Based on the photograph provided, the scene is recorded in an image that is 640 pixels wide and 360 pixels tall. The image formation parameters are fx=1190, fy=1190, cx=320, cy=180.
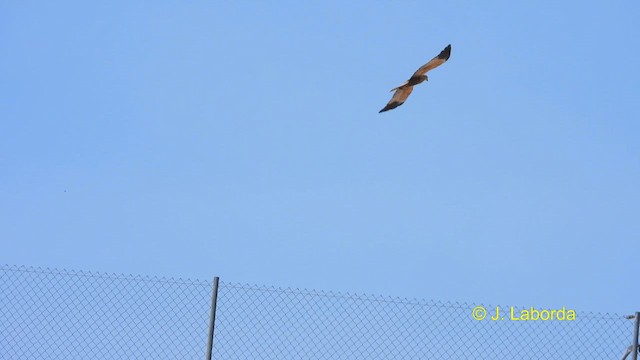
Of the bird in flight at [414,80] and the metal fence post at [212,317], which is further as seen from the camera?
the bird in flight at [414,80]

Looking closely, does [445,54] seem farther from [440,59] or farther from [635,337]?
[635,337]

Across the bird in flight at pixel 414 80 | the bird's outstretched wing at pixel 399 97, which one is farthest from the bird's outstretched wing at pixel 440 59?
the bird's outstretched wing at pixel 399 97

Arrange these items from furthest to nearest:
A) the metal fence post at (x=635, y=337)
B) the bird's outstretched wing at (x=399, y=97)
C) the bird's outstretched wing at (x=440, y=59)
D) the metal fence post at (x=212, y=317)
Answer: the bird's outstretched wing at (x=399, y=97) → the bird's outstretched wing at (x=440, y=59) → the metal fence post at (x=635, y=337) → the metal fence post at (x=212, y=317)

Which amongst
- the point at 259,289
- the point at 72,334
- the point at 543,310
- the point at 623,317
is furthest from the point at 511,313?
the point at 72,334

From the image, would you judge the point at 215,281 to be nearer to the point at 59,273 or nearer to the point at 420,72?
the point at 59,273

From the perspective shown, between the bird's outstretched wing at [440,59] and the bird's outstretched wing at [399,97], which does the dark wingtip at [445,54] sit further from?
the bird's outstretched wing at [399,97]

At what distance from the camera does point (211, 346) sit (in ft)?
24.9

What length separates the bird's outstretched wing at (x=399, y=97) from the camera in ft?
33.3

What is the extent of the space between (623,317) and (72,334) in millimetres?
3604

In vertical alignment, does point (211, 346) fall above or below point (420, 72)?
below

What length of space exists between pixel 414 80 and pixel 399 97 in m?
0.22

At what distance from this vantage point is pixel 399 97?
10195 millimetres

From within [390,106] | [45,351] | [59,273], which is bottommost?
A: [45,351]

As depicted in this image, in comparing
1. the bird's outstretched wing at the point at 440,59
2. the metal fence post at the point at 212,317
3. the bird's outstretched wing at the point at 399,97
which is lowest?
the metal fence post at the point at 212,317
